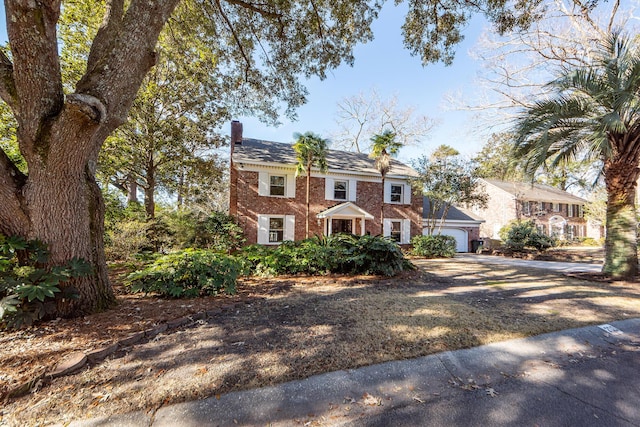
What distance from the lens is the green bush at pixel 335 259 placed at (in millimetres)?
7566

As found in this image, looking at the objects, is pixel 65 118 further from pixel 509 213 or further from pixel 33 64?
pixel 509 213

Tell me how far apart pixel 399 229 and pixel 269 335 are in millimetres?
14317

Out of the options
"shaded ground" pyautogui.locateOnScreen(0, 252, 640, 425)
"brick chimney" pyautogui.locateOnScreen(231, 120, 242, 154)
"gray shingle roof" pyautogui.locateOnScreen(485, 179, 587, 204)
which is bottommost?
"shaded ground" pyautogui.locateOnScreen(0, 252, 640, 425)

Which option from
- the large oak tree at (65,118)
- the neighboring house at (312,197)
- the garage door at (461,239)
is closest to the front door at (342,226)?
the neighboring house at (312,197)

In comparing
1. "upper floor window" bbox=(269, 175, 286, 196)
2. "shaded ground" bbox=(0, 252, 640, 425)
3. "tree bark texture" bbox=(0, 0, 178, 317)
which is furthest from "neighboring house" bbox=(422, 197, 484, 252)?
"tree bark texture" bbox=(0, 0, 178, 317)

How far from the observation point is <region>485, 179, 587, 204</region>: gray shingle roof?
935 inches

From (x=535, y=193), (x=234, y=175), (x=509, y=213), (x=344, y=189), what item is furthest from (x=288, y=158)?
(x=535, y=193)

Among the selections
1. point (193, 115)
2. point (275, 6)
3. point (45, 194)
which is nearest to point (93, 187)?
point (45, 194)

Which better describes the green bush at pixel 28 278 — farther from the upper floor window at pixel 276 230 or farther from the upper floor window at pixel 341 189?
the upper floor window at pixel 341 189

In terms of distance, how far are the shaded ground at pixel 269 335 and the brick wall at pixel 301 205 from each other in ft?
25.7

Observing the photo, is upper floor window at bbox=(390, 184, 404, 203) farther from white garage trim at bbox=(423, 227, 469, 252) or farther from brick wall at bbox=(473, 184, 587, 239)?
brick wall at bbox=(473, 184, 587, 239)

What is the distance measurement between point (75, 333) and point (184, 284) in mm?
1884

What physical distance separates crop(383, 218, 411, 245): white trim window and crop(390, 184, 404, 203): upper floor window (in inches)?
48.7

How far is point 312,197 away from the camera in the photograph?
1488cm
